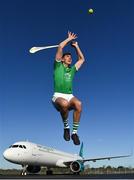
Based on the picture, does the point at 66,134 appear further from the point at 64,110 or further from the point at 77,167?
the point at 77,167

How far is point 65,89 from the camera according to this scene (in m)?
10.8

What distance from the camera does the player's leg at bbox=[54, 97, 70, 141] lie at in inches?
412

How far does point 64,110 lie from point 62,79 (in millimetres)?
907

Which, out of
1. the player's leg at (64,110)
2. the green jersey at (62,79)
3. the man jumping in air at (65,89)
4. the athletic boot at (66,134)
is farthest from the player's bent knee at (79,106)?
the athletic boot at (66,134)

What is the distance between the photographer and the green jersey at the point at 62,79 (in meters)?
10.8

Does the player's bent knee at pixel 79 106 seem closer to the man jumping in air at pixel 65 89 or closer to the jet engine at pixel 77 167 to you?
the man jumping in air at pixel 65 89

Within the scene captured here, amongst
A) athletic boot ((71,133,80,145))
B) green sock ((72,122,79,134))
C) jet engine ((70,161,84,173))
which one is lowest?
athletic boot ((71,133,80,145))

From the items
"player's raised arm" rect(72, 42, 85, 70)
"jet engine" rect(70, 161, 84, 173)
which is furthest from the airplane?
"player's raised arm" rect(72, 42, 85, 70)

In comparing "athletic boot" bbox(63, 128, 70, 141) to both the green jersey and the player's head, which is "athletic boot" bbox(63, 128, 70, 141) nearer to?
the green jersey

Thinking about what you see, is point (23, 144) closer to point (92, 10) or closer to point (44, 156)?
point (44, 156)

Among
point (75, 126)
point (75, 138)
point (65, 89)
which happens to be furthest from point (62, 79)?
point (75, 138)

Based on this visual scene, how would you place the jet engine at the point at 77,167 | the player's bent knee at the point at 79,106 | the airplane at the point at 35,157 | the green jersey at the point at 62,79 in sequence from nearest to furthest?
the player's bent knee at the point at 79,106 < the green jersey at the point at 62,79 < the airplane at the point at 35,157 < the jet engine at the point at 77,167

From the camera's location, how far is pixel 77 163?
46688 millimetres

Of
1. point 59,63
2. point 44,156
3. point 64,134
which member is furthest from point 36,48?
point 44,156
